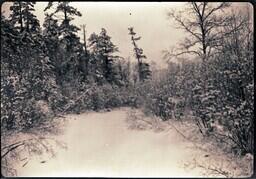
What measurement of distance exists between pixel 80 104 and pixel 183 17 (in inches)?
63.1

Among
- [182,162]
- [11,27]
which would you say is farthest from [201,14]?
[11,27]

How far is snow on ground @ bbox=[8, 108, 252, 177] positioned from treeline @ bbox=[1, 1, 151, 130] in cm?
22

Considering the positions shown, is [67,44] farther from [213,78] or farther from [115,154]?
[213,78]

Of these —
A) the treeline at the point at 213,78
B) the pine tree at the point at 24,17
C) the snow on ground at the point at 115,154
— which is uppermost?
the pine tree at the point at 24,17

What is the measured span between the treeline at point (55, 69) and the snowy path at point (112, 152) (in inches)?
8.3

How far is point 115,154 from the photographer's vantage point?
4367 mm

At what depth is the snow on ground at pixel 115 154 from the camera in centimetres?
430

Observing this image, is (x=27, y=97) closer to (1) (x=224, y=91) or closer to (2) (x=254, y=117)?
(1) (x=224, y=91)

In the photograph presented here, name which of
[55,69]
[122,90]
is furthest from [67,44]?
[122,90]

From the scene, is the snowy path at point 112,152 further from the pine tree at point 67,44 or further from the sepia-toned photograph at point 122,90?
the pine tree at point 67,44

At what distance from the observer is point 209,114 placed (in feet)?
14.9

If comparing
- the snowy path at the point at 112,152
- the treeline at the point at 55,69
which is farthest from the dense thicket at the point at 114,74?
the snowy path at the point at 112,152

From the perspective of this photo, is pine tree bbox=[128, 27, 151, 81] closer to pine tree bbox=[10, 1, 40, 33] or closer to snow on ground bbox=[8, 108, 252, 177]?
snow on ground bbox=[8, 108, 252, 177]

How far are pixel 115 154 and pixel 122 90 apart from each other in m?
0.74
